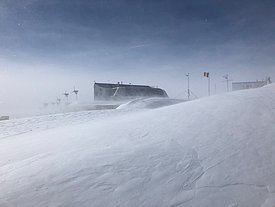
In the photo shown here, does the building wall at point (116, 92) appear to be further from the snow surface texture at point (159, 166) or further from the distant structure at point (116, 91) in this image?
the snow surface texture at point (159, 166)

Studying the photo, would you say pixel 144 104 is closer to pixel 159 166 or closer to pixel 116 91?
pixel 159 166

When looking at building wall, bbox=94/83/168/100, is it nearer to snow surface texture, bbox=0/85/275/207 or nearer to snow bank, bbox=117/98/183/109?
snow bank, bbox=117/98/183/109

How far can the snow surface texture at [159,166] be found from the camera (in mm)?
2514

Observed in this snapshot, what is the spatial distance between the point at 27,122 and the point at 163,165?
7.42 metres

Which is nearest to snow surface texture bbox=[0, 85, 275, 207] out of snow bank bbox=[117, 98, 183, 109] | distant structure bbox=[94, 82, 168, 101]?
snow bank bbox=[117, 98, 183, 109]

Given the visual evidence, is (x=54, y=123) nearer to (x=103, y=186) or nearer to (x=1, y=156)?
(x=1, y=156)

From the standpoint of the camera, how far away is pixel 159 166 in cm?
321

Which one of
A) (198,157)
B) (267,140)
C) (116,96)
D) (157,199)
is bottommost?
(157,199)

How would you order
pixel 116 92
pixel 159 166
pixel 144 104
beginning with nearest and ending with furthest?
1. pixel 159 166
2. pixel 144 104
3. pixel 116 92

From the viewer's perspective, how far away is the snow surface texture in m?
2.51

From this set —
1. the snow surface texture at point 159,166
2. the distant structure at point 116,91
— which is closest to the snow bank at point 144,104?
the snow surface texture at point 159,166

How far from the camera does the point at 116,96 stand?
35.9m

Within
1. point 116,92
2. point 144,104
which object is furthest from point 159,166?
point 116,92

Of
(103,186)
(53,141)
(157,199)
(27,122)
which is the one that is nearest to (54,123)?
(27,122)
